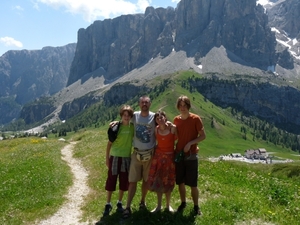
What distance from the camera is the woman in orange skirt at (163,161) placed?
14776mm

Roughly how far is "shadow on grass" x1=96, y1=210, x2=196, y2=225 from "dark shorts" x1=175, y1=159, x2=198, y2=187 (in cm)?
144

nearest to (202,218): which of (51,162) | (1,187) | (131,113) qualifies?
(131,113)

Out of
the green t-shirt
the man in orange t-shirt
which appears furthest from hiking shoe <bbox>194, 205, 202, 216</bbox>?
the green t-shirt

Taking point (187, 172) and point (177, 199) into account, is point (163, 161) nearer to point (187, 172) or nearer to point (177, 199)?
point (187, 172)

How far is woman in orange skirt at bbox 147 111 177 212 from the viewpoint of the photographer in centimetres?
1478

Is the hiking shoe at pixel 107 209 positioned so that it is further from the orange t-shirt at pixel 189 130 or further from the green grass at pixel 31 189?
the orange t-shirt at pixel 189 130

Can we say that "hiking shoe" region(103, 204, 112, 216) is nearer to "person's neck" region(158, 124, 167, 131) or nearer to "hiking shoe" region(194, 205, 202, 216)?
"hiking shoe" region(194, 205, 202, 216)

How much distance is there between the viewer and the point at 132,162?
15859mm

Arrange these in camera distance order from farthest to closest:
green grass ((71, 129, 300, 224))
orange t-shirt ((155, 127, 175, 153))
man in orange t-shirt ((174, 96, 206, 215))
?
orange t-shirt ((155, 127, 175, 153)) → man in orange t-shirt ((174, 96, 206, 215)) → green grass ((71, 129, 300, 224))

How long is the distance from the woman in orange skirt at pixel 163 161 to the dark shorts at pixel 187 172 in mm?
288

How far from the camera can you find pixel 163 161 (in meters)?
14.8

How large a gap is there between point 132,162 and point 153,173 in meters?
1.41

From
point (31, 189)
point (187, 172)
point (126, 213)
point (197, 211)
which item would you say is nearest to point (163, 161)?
point (187, 172)

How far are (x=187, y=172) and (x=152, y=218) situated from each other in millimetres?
2645
